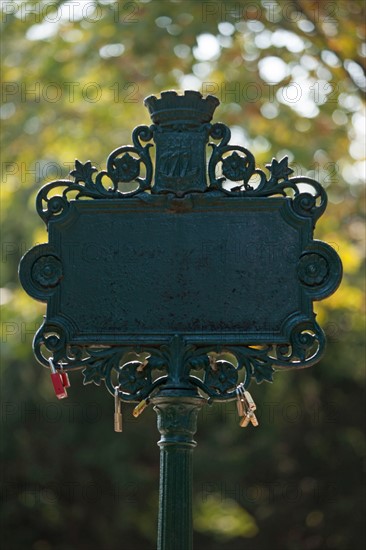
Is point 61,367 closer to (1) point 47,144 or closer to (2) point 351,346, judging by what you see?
(1) point 47,144

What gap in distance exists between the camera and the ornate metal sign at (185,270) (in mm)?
4922

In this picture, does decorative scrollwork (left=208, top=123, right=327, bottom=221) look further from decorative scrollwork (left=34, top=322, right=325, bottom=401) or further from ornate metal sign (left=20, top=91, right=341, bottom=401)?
decorative scrollwork (left=34, top=322, right=325, bottom=401)

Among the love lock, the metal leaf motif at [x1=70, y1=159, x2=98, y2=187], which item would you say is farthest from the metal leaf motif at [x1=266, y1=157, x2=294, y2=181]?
the love lock

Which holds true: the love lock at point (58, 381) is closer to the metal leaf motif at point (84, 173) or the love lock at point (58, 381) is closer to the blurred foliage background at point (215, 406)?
the metal leaf motif at point (84, 173)

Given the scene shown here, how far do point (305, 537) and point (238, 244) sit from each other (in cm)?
1042

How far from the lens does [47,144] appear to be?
12.6 m

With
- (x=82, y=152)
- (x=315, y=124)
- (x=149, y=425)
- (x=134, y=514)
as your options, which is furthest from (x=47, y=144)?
(x=134, y=514)

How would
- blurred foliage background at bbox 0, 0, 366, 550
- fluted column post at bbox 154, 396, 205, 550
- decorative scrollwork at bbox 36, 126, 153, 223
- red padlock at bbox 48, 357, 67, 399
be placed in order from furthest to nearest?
blurred foliage background at bbox 0, 0, 366, 550
decorative scrollwork at bbox 36, 126, 153, 223
red padlock at bbox 48, 357, 67, 399
fluted column post at bbox 154, 396, 205, 550

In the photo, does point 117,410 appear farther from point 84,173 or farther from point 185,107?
point 185,107

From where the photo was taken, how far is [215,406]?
14.5 m

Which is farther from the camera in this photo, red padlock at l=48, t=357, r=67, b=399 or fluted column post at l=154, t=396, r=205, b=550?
red padlock at l=48, t=357, r=67, b=399

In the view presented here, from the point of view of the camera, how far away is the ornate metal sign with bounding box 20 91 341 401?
4.92 meters

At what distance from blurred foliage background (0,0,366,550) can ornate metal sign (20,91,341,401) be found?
19.2 ft

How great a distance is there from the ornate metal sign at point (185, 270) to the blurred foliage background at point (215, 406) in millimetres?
5851
